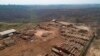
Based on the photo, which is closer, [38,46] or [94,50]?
[38,46]

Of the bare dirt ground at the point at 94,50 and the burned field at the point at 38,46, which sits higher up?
the burned field at the point at 38,46

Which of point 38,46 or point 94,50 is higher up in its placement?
point 38,46

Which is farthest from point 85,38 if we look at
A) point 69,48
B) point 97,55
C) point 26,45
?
point 26,45

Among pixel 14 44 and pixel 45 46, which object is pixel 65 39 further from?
pixel 14 44

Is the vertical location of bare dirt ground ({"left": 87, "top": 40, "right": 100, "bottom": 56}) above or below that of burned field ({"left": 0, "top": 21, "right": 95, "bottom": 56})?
below

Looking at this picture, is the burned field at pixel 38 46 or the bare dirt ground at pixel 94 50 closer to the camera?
the burned field at pixel 38 46

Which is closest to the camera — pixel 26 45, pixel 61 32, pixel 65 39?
pixel 26 45

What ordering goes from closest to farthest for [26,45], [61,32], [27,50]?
[27,50]
[26,45]
[61,32]

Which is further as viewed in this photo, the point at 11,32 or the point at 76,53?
the point at 11,32

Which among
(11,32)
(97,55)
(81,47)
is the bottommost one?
(97,55)

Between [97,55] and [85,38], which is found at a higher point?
[85,38]

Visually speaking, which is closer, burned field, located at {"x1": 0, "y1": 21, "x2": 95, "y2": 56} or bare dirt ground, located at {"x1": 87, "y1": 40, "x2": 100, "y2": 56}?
burned field, located at {"x1": 0, "y1": 21, "x2": 95, "y2": 56}
